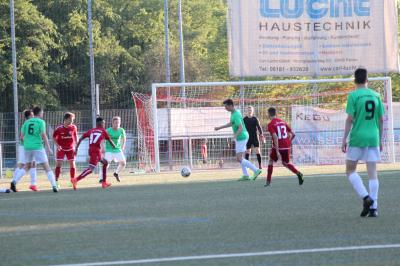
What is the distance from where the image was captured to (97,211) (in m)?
13.2

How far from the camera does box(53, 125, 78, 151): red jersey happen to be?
21016 millimetres

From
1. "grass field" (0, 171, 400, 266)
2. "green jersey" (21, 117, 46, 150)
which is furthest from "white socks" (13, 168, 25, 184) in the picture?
"grass field" (0, 171, 400, 266)

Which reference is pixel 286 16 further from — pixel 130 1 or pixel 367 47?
pixel 130 1

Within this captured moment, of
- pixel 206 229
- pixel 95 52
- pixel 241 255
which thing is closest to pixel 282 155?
pixel 206 229

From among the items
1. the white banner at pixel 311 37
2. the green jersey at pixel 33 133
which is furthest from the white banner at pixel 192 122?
the green jersey at pixel 33 133

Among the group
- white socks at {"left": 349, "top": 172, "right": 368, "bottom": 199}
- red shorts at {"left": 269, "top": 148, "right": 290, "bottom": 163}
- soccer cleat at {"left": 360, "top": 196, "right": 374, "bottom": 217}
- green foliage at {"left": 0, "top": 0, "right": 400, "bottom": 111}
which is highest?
green foliage at {"left": 0, "top": 0, "right": 400, "bottom": 111}

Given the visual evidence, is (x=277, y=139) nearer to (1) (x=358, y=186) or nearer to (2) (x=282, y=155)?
(2) (x=282, y=155)

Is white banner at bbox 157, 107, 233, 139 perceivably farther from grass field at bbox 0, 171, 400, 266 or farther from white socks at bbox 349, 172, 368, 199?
white socks at bbox 349, 172, 368, 199

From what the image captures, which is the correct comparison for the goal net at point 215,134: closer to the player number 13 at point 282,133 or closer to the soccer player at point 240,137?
the soccer player at point 240,137

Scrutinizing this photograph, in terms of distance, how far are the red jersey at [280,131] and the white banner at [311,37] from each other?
11.6 meters

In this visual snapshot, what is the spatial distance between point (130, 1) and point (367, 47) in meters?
41.9

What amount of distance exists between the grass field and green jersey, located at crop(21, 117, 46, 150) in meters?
2.86

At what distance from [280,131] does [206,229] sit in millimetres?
9014

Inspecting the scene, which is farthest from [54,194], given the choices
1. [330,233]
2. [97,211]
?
[330,233]
